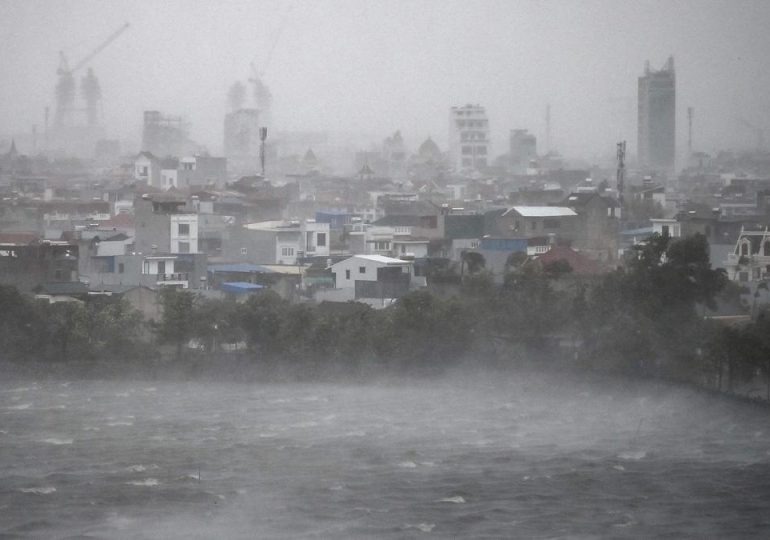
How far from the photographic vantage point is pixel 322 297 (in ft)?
35.3

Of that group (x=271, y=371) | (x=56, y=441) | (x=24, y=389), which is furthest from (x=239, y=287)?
(x=56, y=441)

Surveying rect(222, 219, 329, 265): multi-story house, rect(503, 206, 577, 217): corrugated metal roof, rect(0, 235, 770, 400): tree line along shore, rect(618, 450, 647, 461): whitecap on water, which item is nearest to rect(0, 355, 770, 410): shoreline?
rect(0, 235, 770, 400): tree line along shore

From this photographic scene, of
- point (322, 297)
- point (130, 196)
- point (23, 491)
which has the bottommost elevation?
point (23, 491)

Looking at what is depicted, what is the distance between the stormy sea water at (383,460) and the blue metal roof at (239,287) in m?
1.51

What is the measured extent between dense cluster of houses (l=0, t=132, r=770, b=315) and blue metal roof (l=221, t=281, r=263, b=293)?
2 centimetres

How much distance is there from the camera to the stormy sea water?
591 cm

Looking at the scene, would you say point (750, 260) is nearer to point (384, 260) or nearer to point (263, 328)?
point (384, 260)

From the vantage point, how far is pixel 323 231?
13.0m

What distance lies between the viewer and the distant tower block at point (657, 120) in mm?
18375

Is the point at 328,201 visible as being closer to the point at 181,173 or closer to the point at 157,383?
the point at 181,173

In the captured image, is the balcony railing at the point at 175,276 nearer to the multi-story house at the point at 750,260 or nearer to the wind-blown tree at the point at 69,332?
the wind-blown tree at the point at 69,332

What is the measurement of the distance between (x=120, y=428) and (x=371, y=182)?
14.2 m

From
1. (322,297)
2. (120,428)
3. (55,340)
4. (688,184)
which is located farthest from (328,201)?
Result: (120,428)

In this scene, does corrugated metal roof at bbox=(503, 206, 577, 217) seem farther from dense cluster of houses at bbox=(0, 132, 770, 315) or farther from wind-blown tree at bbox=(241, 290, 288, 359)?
wind-blown tree at bbox=(241, 290, 288, 359)
